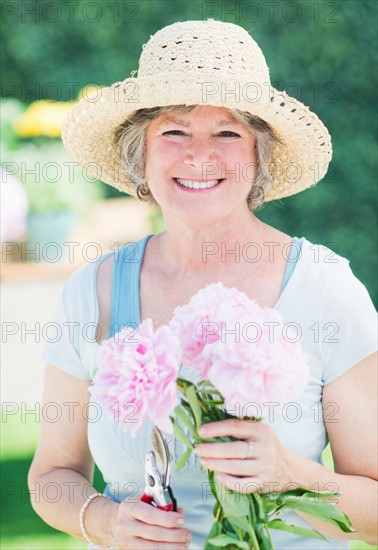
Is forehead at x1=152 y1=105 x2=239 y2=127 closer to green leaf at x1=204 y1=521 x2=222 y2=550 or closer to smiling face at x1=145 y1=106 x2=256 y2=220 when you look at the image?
smiling face at x1=145 y1=106 x2=256 y2=220

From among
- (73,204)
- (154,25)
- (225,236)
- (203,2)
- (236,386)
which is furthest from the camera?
(154,25)

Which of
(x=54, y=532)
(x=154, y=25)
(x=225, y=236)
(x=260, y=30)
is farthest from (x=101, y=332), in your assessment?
(x=154, y=25)

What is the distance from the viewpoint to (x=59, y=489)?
2479 millimetres

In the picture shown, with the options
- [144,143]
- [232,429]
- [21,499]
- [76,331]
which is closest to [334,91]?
[21,499]

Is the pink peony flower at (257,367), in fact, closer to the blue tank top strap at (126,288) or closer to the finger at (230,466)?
the finger at (230,466)

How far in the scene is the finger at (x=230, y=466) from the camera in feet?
5.88

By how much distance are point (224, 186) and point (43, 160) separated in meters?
5.94

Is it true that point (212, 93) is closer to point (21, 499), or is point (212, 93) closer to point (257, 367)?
point (257, 367)

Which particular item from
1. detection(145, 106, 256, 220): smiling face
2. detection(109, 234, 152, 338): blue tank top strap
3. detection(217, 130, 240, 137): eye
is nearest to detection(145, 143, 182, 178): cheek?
detection(145, 106, 256, 220): smiling face

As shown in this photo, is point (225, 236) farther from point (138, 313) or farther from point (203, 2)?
point (203, 2)

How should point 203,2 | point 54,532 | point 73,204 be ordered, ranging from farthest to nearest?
point 203,2, point 73,204, point 54,532

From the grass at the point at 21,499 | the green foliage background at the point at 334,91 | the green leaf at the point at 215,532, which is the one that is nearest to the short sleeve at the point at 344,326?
the green leaf at the point at 215,532

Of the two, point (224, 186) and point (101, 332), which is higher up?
point (224, 186)

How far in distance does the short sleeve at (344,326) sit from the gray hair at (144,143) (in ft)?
1.25
